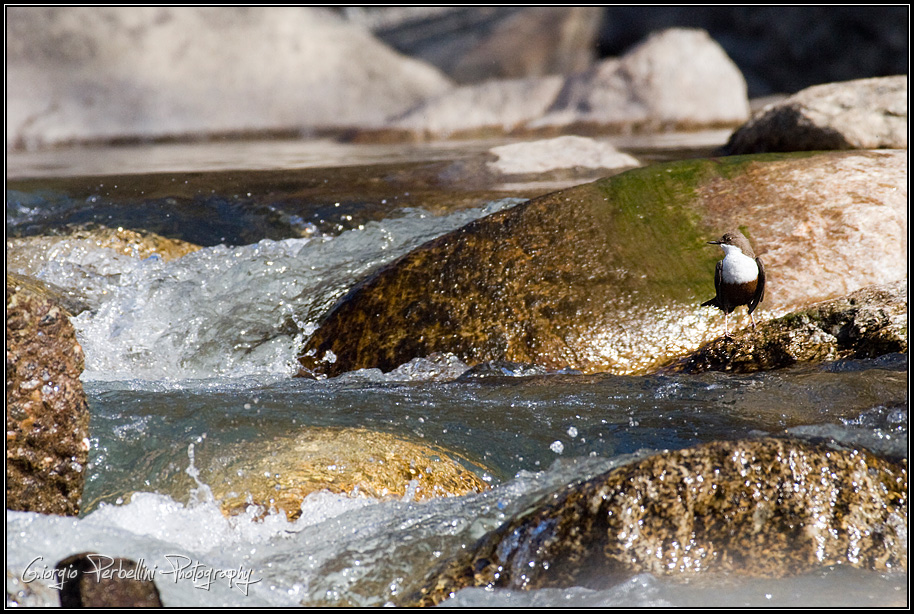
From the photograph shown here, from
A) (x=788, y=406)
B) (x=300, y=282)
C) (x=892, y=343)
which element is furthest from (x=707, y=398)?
(x=300, y=282)

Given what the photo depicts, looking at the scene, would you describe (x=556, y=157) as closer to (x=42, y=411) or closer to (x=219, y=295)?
(x=219, y=295)

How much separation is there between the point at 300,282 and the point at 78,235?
181cm

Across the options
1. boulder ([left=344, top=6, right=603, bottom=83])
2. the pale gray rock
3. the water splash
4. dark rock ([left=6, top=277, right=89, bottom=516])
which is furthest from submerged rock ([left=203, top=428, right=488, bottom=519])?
boulder ([left=344, top=6, right=603, bottom=83])

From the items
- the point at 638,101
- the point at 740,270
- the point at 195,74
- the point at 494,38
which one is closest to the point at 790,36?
the point at 494,38

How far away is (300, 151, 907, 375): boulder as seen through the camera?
3.94m

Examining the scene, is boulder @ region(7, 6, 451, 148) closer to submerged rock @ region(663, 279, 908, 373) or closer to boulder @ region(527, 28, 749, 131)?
boulder @ region(527, 28, 749, 131)

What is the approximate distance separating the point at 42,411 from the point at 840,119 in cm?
607

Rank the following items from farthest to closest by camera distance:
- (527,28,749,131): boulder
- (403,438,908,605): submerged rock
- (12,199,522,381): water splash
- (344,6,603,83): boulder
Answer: (344,6,603,83): boulder < (527,28,749,131): boulder < (12,199,522,381): water splash < (403,438,908,605): submerged rock

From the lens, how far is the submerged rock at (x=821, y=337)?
138 inches

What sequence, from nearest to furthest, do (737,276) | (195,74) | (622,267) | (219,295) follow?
(737,276) < (622,267) < (219,295) < (195,74)

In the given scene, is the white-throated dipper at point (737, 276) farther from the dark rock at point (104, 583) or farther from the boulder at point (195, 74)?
the boulder at point (195, 74)

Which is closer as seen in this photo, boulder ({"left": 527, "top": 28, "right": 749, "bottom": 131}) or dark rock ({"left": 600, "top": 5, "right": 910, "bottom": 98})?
boulder ({"left": 527, "top": 28, "right": 749, "bottom": 131})

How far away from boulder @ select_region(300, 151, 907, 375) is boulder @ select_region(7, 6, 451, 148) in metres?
11.3

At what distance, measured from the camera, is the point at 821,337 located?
3654 mm
